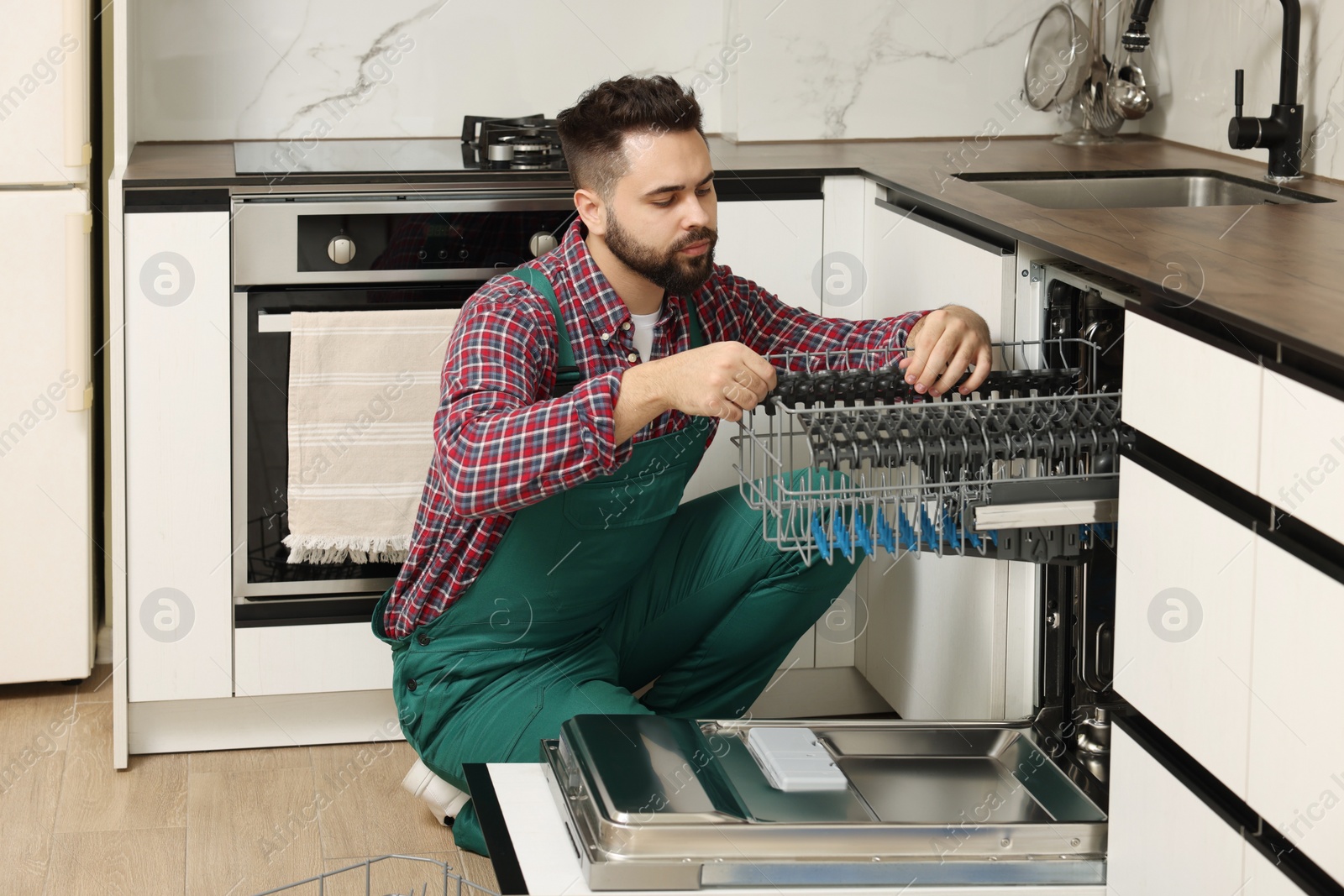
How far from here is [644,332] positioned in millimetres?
2008

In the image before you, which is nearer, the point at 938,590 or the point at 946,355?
the point at 946,355

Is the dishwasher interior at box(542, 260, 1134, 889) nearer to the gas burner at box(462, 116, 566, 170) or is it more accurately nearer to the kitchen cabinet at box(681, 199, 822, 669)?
the kitchen cabinet at box(681, 199, 822, 669)

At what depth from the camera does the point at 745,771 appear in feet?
5.47

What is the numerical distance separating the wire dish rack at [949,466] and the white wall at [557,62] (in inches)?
52.7

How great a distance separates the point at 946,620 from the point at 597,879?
82cm

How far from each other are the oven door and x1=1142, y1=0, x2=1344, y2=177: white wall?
1297 mm

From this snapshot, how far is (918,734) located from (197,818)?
108cm

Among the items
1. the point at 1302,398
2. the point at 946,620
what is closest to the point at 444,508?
the point at 946,620

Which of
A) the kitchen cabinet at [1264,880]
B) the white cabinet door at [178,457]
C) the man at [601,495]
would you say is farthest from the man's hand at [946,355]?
the white cabinet door at [178,457]

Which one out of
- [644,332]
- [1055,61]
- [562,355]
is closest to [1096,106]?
[1055,61]

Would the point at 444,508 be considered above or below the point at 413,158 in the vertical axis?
below

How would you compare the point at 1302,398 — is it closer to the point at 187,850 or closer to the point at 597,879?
the point at 597,879

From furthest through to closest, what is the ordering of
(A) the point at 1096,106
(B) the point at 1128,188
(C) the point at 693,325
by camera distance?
(A) the point at 1096,106 → (B) the point at 1128,188 → (C) the point at 693,325

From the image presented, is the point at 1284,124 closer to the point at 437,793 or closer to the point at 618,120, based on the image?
the point at 618,120
